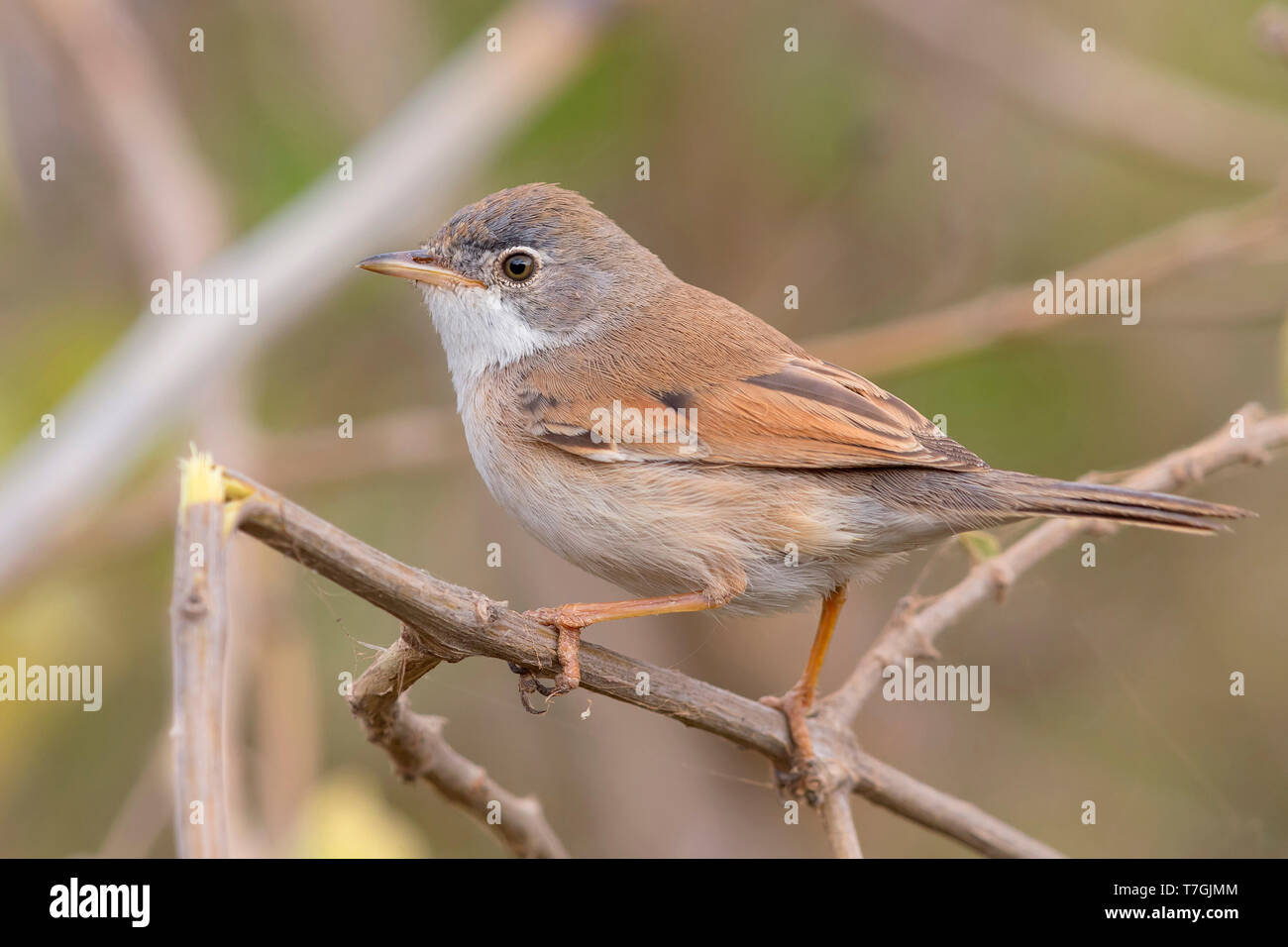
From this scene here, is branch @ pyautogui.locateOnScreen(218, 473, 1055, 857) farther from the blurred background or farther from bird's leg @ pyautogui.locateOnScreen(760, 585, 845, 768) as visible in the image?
the blurred background

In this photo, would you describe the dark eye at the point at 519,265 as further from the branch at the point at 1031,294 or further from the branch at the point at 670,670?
the branch at the point at 1031,294

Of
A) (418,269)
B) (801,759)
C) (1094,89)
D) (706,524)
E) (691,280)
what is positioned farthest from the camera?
(691,280)

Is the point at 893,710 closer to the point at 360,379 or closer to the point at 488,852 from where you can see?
the point at 488,852

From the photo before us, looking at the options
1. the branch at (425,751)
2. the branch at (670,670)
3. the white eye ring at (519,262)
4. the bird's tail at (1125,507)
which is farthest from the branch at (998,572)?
the white eye ring at (519,262)

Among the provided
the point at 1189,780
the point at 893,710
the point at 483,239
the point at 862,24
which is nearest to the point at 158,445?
the point at 483,239

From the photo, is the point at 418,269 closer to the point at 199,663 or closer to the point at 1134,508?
the point at 1134,508

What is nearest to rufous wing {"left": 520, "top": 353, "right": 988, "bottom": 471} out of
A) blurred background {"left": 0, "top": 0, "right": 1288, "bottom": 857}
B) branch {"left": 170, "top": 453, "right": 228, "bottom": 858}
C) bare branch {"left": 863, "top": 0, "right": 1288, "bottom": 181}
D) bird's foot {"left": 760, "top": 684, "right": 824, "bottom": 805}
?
bird's foot {"left": 760, "top": 684, "right": 824, "bottom": 805}

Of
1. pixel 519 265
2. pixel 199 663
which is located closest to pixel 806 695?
pixel 519 265
